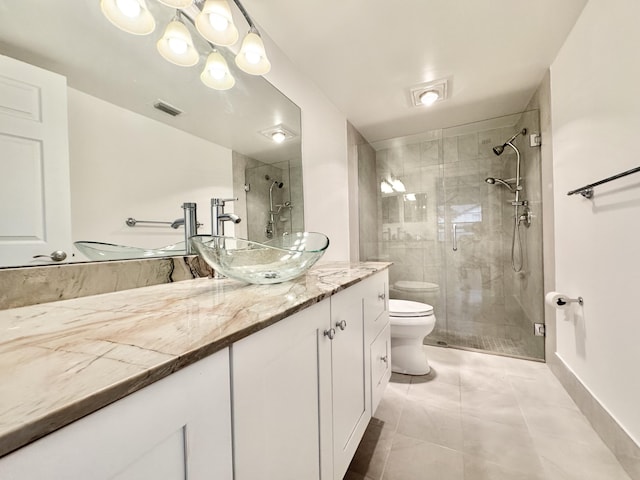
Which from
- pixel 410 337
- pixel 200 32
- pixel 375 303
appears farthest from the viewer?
pixel 410 337

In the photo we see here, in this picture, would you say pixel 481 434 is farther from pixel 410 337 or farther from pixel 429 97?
pixel 429 97

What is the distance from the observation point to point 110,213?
804 mm

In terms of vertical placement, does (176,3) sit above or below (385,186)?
above

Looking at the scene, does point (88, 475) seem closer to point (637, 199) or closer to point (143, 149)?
point (143, 149)

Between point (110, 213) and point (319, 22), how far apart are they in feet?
4.45

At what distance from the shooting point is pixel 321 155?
195 cm

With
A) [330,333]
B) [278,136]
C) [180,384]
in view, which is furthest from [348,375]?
[278,136]

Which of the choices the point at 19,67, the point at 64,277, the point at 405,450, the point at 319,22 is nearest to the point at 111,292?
the point at 64,277

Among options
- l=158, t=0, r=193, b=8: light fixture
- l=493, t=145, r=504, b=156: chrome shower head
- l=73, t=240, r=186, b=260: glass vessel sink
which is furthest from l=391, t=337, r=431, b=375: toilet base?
l=158, t=0, r=193, b=8: light fixture

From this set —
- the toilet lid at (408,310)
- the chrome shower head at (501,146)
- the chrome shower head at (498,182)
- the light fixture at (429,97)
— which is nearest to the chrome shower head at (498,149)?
the chrome shower head at (501,146)

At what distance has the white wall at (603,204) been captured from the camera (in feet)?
3.30

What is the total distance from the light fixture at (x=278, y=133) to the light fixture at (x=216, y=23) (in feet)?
1.46

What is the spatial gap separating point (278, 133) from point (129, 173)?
87 centimetres

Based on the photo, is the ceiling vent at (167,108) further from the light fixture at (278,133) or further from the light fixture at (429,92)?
the light fixture at (429,92)
